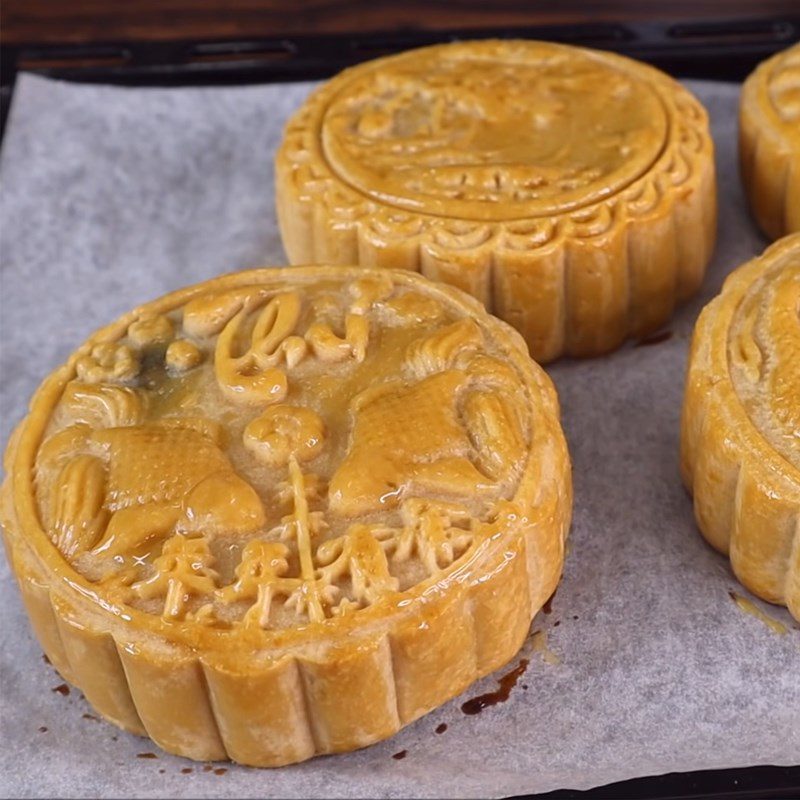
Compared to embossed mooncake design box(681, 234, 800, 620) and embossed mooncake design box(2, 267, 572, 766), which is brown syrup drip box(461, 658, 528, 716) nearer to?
embossed mooncake design box(2, 267, 572, 766)

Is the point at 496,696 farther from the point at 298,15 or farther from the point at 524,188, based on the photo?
the point at 298,15

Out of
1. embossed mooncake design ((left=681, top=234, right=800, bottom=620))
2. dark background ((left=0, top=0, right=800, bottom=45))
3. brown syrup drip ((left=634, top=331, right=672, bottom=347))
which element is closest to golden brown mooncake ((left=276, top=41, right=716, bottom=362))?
brown syrup drip ((left=634, top=331, right=672, bottom=347))

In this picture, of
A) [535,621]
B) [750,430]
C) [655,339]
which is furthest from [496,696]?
[655,339]

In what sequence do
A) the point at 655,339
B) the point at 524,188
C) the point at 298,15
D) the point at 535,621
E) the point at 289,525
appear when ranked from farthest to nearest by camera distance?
the point at 298,15, the point at 655,339, the point at 524,188, the point at 535,621, the point at 289,525

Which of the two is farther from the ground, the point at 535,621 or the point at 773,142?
the point at 773,142

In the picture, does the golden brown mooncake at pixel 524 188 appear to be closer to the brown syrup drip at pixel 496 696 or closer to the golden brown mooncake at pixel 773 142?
the golden brown mooncake at pixel 773 142

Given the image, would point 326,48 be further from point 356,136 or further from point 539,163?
point 539,163

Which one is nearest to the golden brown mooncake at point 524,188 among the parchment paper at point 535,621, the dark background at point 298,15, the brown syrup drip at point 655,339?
the brown syrup drip at point 655,339

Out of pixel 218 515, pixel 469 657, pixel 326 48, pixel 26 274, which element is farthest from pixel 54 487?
pixel 326 48
